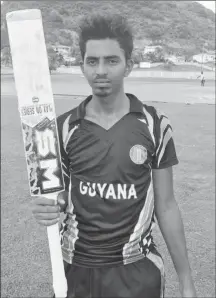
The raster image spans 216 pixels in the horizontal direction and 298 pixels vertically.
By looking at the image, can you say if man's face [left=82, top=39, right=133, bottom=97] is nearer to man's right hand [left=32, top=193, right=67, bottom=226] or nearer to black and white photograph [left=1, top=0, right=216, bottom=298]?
black and white photograph [left=1, top=0, right=216, bottom=298]

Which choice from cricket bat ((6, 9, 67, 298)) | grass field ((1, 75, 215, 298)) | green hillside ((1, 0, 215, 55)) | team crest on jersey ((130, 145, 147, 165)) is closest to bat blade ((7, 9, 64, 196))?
cricket bat ((6, 9, 67, 298))

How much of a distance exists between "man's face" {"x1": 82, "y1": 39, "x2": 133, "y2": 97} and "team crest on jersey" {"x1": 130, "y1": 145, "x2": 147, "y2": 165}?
265 mm

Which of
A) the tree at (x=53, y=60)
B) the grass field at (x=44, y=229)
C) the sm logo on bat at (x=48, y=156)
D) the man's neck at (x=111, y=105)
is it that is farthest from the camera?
the tree at (x=53, y=60)

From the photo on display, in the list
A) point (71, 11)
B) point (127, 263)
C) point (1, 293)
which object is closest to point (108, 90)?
point (127, 263)

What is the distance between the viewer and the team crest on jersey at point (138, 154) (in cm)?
152

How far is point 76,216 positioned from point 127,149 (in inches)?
14.5

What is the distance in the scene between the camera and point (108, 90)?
1569 mm

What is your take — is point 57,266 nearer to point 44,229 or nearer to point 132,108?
point 132,108

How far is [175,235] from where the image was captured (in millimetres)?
1681

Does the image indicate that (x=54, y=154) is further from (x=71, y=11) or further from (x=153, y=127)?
(x=71, y=11)

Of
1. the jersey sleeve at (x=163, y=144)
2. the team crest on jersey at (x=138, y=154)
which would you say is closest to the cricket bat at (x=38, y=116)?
the team crest on jersey at (x=138, y=154)

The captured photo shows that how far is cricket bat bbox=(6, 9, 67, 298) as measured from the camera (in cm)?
141

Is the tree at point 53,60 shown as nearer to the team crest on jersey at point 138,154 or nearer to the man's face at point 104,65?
the man's face at point 104,65

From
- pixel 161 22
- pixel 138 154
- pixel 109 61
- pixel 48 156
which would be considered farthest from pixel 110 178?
pixel 161 22
